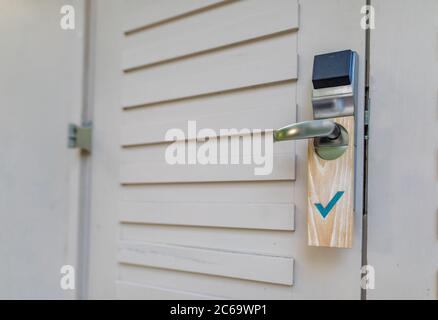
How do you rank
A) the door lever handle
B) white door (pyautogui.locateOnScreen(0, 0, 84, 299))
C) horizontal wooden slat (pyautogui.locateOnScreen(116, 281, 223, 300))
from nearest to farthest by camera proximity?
the door lever handle
horizontal wooden slat (pyautogui.locateOnScreen(116, 281, 223, 300))
white door (pyautogui.locateOnScreen(0, 0, 84, 299))

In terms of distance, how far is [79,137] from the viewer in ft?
3.11

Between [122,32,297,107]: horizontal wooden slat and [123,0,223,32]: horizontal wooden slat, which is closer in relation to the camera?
[122,32,297,107]: horizontal wooden slat

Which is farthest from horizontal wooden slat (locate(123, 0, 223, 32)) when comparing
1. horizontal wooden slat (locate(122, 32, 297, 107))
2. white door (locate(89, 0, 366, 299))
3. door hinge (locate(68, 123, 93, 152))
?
door hinge (locate(68, 123, 93, 152))

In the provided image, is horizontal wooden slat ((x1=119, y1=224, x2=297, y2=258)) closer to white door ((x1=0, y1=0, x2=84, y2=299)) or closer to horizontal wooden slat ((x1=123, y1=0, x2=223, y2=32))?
white door ((x1=0, y1=0, x2=84, y2=299))

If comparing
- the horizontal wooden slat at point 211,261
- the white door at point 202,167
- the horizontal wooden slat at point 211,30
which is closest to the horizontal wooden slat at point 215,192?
the white door at point 202,167

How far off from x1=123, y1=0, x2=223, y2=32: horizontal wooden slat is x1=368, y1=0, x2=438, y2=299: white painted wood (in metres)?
0.37

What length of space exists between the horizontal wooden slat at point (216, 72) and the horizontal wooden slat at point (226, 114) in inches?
0.9

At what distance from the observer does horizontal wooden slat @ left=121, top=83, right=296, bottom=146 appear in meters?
0.71

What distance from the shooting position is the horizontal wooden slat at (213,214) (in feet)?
2.28

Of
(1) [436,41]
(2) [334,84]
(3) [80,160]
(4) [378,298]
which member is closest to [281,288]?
(4) [378,298]

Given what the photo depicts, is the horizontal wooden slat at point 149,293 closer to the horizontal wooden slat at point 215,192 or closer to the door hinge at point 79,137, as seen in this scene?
the horizontal wooden slat at point 215,192

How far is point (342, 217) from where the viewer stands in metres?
0.58

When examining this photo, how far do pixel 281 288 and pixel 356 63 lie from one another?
42 cm
